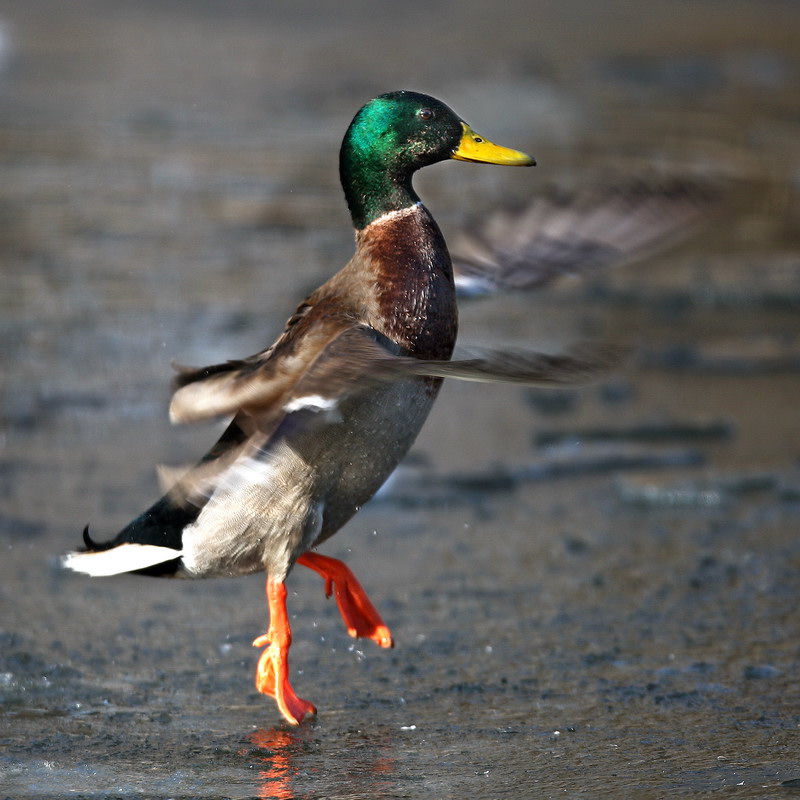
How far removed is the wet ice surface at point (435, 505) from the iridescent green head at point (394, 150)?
0.83m

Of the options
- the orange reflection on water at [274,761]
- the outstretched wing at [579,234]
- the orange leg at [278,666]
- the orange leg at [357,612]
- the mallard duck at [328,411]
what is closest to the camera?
the orange reflection on water at [274,761]

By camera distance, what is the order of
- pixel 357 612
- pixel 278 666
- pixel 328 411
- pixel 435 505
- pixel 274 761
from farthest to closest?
1. pixel 435 505
2. pixel 357 612
3. pixel 278 666
4. pixel 328 411
5. pixel 274 761

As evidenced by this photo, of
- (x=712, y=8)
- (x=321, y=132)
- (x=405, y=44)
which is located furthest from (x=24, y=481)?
(x=712, y=8)

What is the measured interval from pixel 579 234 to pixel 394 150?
75 cm

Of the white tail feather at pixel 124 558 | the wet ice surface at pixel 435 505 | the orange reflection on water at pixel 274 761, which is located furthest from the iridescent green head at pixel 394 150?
the orange reflection on water at pixel 274 761

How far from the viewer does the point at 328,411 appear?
11.6 feet

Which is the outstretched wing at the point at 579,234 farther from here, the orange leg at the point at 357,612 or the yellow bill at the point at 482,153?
the orange leg at the point at 357,612

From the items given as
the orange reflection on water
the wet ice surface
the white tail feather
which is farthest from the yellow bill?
the orange reflection on water

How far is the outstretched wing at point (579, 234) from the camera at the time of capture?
441cm

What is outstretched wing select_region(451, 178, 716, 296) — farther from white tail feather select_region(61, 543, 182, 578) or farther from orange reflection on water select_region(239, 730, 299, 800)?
orange reflection on water select_region(239, 730, 299, 800)

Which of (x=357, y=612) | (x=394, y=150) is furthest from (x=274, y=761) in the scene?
(x=394, y=150)

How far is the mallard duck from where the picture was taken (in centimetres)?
349

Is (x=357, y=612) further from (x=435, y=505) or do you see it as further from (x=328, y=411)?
(x=435, y=505)

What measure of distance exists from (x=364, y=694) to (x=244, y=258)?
16.2 ft
